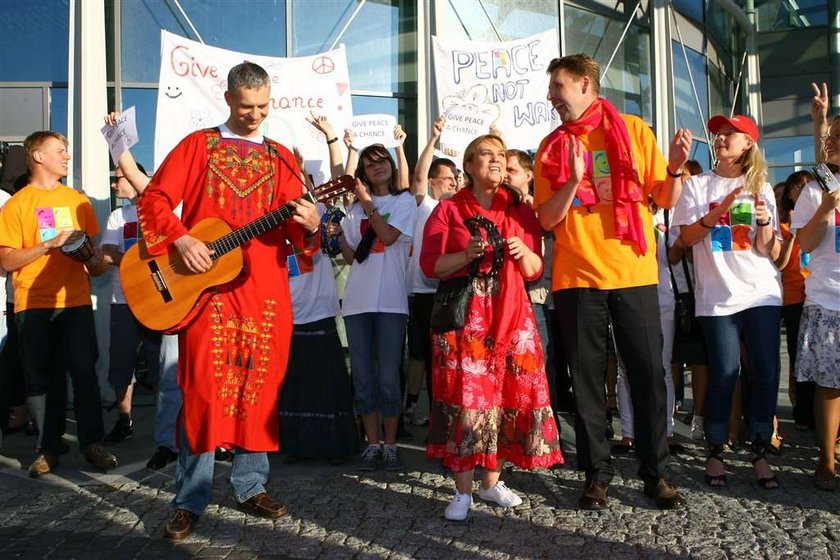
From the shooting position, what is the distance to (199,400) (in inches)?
151

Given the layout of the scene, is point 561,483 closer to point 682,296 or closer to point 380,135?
point 682,296

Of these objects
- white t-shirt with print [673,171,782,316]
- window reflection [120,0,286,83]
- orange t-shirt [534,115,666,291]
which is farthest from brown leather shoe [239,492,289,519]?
window reflection [120,0,286,83]

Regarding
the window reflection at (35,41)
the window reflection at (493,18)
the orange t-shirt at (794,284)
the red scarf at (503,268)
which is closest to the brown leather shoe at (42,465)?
the red scarf at (503,268)

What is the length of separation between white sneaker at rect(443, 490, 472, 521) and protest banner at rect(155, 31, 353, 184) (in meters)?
4.25

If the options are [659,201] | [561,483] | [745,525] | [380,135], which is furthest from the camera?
[380,135]

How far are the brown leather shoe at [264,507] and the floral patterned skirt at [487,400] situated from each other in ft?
2.56

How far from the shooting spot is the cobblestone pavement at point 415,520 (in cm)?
354

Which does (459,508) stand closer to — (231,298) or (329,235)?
(231,298)

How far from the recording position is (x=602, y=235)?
13.4 feet

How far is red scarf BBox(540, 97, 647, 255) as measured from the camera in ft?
13.2

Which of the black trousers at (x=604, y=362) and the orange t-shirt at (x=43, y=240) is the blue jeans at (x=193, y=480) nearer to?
the black trousers at (x=604, y=362)

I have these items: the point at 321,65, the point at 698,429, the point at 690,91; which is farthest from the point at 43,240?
the point at 690,91

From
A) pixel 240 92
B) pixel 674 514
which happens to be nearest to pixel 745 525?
pixel 674 514

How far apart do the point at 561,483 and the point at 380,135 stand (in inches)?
162
